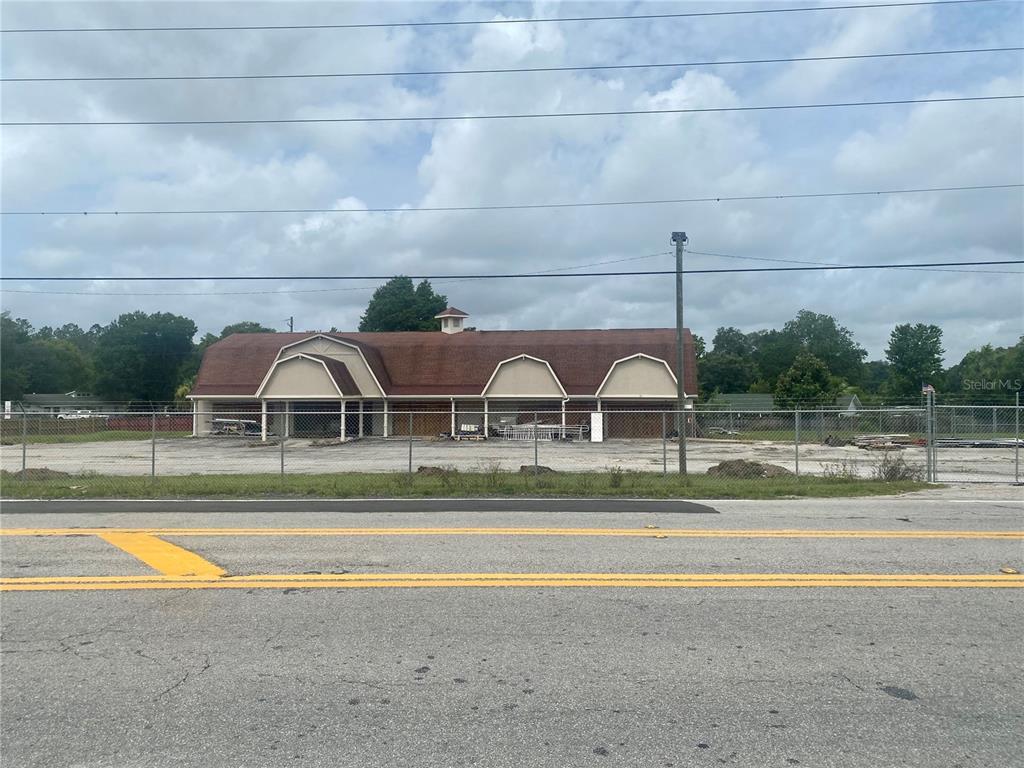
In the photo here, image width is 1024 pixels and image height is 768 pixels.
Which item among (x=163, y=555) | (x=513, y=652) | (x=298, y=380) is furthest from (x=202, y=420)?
(x=513, y=652)

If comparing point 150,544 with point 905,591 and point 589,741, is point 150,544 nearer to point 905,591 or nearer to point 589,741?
point 589,741

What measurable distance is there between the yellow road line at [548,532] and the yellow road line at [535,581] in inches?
93.3

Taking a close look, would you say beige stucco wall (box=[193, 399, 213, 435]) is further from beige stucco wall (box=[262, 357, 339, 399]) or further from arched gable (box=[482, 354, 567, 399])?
arched gable (box=[482, 354, 567, 399])

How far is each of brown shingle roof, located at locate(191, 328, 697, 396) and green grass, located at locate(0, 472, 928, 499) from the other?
3061cm

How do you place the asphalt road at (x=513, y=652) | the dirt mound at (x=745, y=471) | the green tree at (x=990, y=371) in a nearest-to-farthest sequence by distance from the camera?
the asphalt road at (x=513, y=652) < the dirt mound at (x=745, y=471) < the green tree at (x=990, y=371)

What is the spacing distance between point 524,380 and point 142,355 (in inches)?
1874

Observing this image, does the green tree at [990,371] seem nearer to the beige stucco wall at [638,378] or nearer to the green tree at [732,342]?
the beige stucco wall at [638,378]

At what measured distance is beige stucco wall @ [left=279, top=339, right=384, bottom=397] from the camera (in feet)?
160

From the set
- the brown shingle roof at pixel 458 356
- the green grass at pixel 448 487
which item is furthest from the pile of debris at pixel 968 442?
the brown shingle roof at pixel 458 356

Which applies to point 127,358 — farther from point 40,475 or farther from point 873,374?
point 873,374

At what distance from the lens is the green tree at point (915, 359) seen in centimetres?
6103

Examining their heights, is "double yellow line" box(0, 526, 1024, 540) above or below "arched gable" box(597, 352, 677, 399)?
below

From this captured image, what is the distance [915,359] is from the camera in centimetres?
6288

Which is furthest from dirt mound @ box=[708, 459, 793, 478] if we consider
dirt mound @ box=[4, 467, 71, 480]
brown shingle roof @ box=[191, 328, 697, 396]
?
brown shingle roof @ box=[191, 328, 697, 396]
